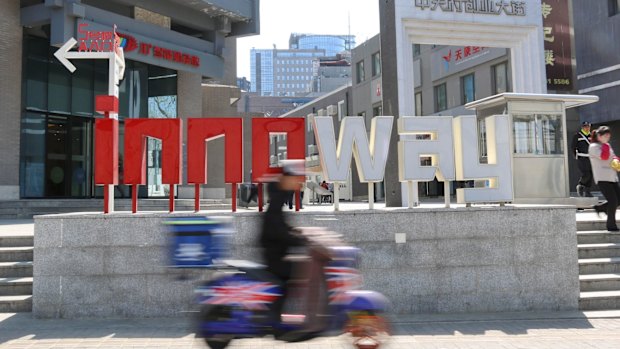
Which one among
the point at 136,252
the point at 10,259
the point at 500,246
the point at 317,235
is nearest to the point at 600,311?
the point at 500,246

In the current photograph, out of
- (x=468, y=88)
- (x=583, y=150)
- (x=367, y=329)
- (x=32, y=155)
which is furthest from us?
(x=468, y=88)

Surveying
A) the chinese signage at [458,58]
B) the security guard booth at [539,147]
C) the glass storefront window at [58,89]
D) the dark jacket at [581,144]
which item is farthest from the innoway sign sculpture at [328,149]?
the chinese signage at [458,58]

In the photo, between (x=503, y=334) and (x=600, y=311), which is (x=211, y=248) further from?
(x=600, y=311)

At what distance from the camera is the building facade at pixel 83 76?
1794cm

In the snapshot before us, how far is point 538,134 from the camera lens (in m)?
13.0

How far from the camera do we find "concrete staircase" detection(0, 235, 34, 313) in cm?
759

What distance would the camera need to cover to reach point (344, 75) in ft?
302

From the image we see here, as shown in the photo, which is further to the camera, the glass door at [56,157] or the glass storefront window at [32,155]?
the glass door at [56,157]

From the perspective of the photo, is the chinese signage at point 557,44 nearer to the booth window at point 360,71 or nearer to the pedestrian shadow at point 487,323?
the booth window at point 360,71

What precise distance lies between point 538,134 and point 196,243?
10.8 metres

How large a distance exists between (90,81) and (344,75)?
242 ft

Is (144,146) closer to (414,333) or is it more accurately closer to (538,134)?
(414,333)

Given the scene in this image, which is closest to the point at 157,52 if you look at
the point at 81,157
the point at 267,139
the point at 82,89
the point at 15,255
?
the point at 82,89

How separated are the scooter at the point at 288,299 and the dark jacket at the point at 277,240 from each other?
0.30 feet
